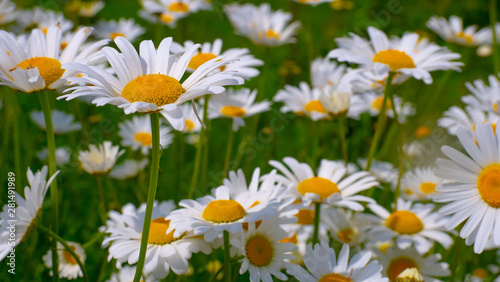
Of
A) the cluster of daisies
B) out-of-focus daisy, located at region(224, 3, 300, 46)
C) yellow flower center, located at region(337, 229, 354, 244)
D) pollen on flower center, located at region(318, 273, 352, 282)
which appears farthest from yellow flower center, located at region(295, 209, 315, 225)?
out-of-focus daisy, located at region(224, 3, 300, 46)

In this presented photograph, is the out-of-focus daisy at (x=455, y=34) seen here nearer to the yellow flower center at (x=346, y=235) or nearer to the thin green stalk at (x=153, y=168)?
the yellow flower center at (x=346, y=235)

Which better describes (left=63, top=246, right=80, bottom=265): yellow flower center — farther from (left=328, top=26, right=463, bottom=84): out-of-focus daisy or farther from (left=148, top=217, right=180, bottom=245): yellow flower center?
(left=328, top=26, right=463, bottom=84): out-of-focus daisy

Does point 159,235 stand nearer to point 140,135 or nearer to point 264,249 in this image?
point 264,249

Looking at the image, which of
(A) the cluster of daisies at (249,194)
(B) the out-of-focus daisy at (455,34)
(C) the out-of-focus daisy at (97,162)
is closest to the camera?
(A) the cluster of daisies at (249,194)

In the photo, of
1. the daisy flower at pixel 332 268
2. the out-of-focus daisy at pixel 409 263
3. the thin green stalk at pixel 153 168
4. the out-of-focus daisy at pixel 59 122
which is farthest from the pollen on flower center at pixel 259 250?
the out-of-focus daisy at pixel 59 122

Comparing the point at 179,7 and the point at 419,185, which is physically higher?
the point at 179,7

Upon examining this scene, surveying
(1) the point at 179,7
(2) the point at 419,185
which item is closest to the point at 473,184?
(2) the point at 419,185
